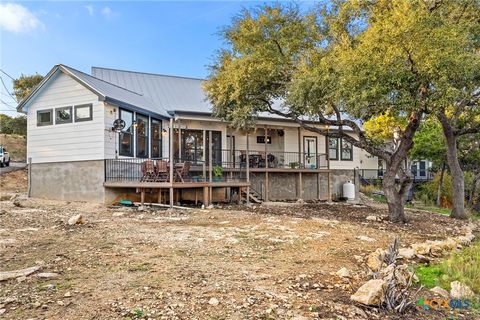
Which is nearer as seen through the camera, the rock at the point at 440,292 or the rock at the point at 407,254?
the rock at the point at 440,292

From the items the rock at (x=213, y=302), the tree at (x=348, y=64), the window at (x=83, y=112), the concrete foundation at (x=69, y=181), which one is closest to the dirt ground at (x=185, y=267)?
the rock at (x=213, y=302)

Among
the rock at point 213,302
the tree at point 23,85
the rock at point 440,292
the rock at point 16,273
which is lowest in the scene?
the rock at point 440,292

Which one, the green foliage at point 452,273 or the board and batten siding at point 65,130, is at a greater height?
the board and batten siding at point 65,130

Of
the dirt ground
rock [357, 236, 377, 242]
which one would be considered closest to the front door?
the dirt ground

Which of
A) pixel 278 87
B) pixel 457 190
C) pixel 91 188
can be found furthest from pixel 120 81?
pixel 457 190

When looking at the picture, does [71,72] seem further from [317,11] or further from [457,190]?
[457,190]

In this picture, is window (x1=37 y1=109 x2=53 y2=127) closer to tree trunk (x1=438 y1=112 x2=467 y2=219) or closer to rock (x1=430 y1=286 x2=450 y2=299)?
rock (x1=430 y1=286 x2=450 y2=299)

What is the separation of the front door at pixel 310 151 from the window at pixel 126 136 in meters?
9.98

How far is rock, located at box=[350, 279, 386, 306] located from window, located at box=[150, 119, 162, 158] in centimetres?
1297

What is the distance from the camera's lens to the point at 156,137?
16219 millimetres

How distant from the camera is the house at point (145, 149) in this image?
42.2ft

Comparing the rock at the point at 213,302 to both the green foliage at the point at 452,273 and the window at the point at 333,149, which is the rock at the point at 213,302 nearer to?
the green foliage at the point at 452,273

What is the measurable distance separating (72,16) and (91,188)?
8200 mm

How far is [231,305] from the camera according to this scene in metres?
3.74
